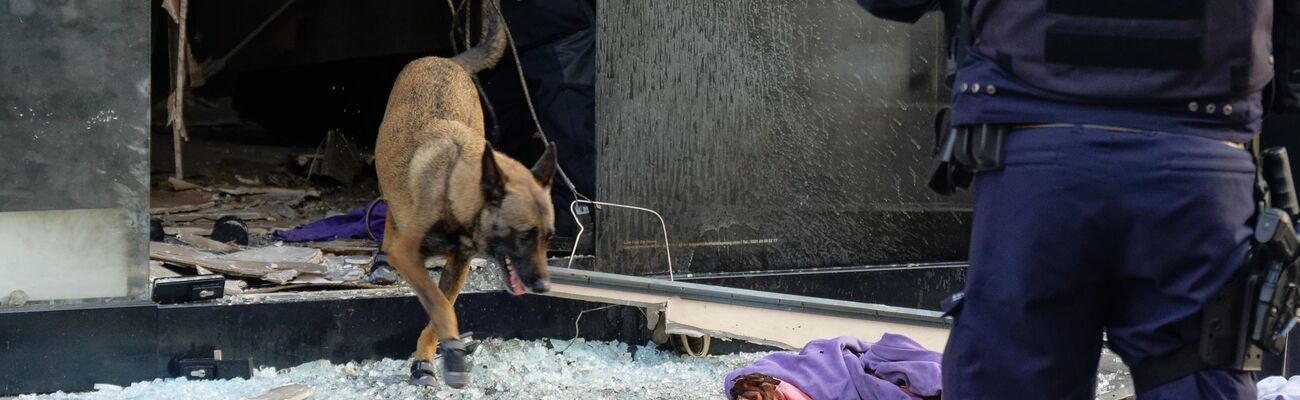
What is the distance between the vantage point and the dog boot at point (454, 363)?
5.61m

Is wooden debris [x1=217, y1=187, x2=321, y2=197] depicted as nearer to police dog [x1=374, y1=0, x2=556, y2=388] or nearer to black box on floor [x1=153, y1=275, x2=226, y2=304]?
black box on floor [x1=153, y1=275, x2=226, y2=304]

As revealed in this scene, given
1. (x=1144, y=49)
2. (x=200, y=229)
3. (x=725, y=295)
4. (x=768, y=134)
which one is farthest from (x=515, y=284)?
(x=200, y=229)

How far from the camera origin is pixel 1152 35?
289cm

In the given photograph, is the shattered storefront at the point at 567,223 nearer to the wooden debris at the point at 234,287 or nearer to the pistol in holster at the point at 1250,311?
the wooden debris at the point at 234,287

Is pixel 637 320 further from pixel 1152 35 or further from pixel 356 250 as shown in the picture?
pixel 1152 35

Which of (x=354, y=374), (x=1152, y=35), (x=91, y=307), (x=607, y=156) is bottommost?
(x=354, y=374)

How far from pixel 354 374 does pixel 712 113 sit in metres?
2.59

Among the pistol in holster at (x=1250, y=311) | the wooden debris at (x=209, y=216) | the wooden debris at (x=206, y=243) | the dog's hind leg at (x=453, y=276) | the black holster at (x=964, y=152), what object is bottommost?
the wooden debris at (x=209, y=216)

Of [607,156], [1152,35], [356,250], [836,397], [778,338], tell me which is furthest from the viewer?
[356,250]

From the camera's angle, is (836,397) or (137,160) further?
(137,160)

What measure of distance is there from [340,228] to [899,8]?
5932 millimetres

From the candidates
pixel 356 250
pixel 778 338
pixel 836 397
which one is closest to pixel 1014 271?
pixel 836 397

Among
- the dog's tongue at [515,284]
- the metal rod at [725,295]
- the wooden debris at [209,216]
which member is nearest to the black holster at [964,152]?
the dog's tongue at [515,284]

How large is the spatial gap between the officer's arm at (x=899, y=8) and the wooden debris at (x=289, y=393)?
3.61 metres
